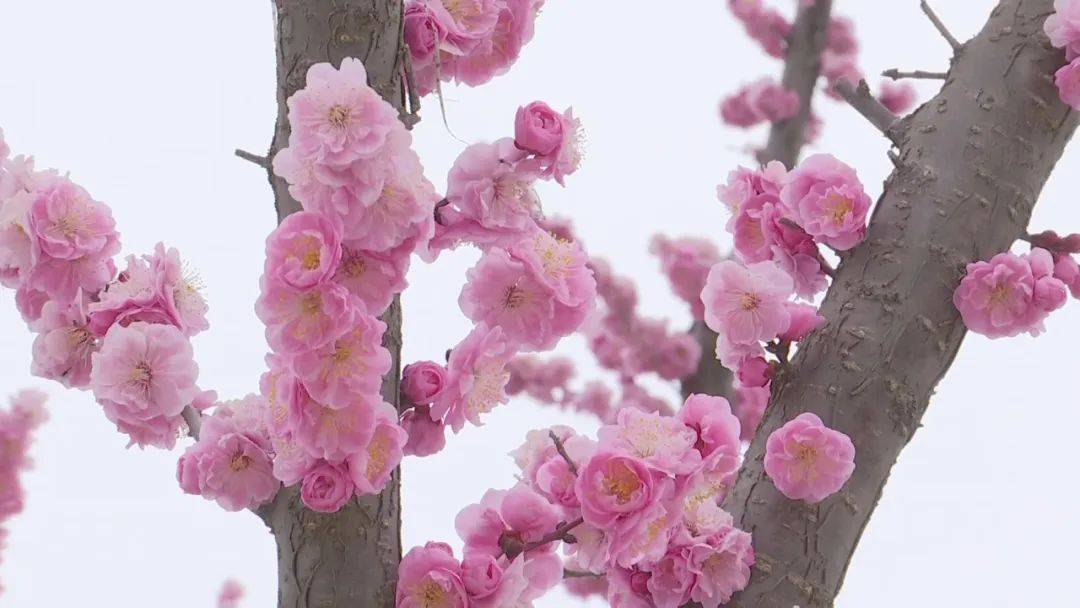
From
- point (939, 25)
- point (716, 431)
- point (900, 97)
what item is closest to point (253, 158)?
point (716, 431)

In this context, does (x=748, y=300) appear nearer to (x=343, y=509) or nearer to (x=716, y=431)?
(x=716, y=431)

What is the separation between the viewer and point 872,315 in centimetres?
86

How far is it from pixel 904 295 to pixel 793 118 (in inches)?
53.1

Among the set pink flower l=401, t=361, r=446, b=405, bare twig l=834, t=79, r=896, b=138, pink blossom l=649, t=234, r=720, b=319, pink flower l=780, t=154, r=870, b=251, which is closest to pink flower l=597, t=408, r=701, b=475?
pink flower l=401, t=361, r=446, b=405

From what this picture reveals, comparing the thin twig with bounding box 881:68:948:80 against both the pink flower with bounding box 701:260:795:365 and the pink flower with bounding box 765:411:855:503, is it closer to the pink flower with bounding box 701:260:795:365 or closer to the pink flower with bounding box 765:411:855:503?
the pink flower with bounding box 701:260:795:365

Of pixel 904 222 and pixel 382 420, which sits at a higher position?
pixel 904 222

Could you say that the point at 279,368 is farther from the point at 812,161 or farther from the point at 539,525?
the point at 812,161

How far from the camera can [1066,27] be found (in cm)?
89

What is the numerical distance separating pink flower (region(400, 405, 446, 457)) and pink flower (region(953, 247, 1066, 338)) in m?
0.42

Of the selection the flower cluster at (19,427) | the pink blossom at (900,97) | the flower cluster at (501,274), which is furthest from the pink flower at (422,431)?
the pink blossom at (900,97)

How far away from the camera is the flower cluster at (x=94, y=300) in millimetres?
720

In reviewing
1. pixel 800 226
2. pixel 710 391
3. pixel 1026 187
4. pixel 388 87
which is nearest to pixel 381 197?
pixel 388 87

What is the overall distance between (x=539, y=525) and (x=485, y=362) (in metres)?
0.13

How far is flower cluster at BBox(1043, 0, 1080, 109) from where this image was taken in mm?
885
